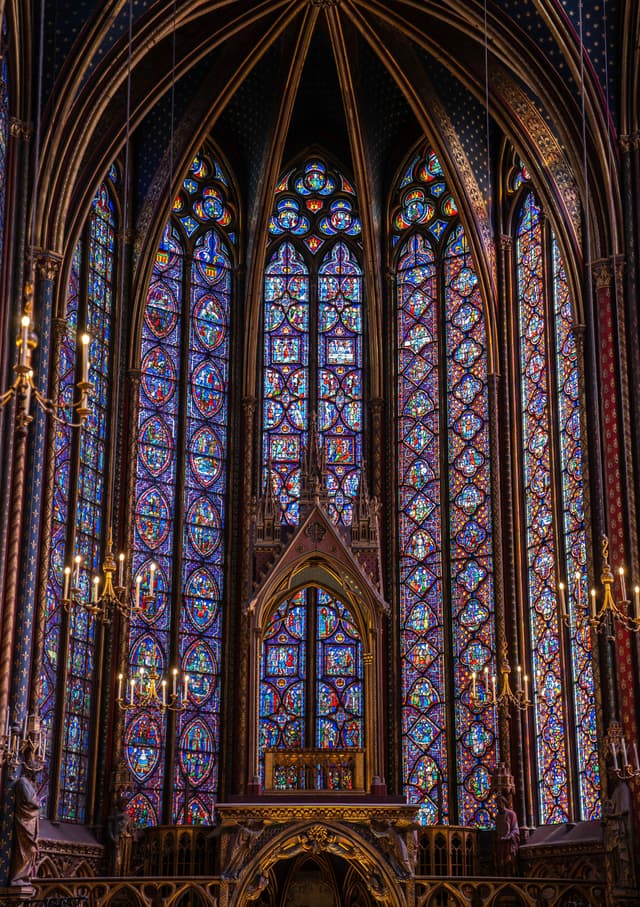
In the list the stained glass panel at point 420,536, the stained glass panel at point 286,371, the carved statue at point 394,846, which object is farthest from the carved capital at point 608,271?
the carved statue at point 394,846

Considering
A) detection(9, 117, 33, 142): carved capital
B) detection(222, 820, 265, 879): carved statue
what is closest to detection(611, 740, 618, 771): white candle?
detection(222, 820, 265, 879): carved statue

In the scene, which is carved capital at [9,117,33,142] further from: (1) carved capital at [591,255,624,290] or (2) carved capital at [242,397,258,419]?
(1) carved capital at [591,255,624,290]

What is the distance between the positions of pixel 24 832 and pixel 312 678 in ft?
23.1

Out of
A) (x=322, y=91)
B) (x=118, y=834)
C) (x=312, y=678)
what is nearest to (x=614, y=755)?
(x=312, y=678)

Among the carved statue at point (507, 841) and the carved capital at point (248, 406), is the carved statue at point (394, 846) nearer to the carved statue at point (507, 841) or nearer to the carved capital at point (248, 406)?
the carved statue at point (507, 841)

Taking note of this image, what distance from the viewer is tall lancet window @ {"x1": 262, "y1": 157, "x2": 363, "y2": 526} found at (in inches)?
975

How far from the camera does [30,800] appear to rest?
1745cm

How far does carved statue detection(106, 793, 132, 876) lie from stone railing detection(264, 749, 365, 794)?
2747 millimetres

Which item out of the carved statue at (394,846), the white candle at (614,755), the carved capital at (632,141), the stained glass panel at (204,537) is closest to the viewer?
the white candle at (614,755)

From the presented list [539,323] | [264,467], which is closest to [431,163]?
[539,323]

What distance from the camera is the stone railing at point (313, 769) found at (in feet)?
63.4

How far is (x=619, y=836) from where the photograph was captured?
17.7 m

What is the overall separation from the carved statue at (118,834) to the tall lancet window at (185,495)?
86 cm

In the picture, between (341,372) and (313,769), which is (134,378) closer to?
(341,372)
